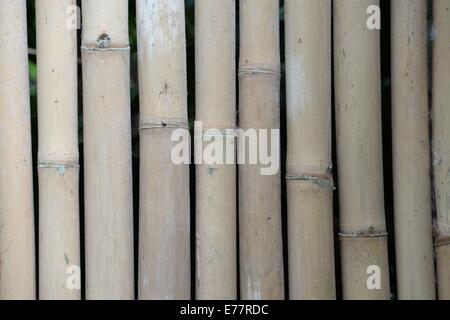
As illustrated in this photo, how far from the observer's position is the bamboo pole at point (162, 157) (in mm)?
1104

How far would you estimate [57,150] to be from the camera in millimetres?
1118

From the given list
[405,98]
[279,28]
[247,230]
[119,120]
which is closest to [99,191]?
[119,120]

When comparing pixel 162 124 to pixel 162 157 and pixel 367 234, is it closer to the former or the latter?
pixel 162 157

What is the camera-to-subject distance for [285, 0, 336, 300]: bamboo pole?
112 cm

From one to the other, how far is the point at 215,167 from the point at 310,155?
0.15 meters

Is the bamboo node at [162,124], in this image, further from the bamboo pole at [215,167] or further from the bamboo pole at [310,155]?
the bamboo pole at [310,155]

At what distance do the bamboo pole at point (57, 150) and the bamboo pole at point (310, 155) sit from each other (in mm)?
337

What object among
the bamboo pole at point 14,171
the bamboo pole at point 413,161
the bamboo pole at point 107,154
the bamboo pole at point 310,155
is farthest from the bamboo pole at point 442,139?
the bamboo pole at point 14,171

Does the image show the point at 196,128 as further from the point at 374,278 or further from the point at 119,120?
the point at 374,278

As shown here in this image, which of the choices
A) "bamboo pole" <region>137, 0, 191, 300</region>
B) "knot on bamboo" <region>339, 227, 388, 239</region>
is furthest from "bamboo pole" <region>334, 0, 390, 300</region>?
"bamboo pole" <region>137, 0, 191, 300</region>

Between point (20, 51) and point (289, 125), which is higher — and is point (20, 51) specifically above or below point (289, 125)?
above
